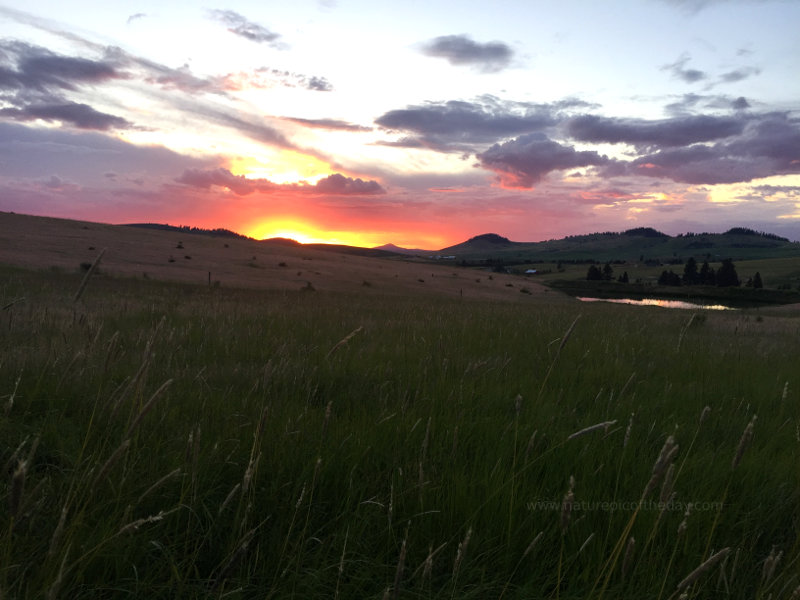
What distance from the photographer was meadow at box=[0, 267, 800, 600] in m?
1.73

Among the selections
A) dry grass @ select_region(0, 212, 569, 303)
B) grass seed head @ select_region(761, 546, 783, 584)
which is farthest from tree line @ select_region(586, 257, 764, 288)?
grass seed head @ select_region(761, 546, 783, 584)

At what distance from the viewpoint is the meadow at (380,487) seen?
68.2 inches

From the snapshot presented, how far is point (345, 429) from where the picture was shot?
2.91 metres

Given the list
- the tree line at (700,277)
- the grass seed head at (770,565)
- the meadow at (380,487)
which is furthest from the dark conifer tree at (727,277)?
the grass seed head at (770,565)

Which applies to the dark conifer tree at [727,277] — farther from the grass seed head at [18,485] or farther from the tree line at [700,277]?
the grass seed head at [18,485]

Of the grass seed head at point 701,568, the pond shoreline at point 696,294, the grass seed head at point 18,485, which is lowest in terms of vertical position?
the pond shoreline at point 696,294

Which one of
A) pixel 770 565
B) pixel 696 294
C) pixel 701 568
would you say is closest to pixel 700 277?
pixel 696 294

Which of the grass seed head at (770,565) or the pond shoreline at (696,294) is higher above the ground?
the grass seed head at (770,565)

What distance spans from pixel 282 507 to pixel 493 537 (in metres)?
0.97

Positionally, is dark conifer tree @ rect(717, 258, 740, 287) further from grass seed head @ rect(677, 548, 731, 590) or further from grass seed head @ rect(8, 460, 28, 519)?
grass seed head @ rect(8, 460, 28, 519)

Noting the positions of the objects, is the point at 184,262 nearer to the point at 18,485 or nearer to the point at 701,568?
the point at 18,485

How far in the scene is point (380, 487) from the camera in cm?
240

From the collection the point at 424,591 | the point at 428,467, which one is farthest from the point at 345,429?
the point at 424,591

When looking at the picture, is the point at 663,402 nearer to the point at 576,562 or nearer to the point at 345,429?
the point at 576,562
